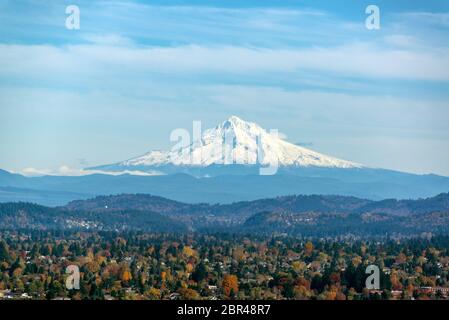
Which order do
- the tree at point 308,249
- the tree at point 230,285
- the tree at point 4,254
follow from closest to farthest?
1. the tree at point 230,285
2. the tree at point 4,254
3. the tree at point 308,249

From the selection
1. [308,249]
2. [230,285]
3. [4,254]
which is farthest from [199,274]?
[308,249]

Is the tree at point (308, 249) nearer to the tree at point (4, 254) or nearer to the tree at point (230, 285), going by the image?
the tree at point (4, 254)

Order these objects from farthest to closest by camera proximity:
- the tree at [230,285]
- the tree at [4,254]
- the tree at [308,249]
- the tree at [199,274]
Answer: the tree at [308,249]
the tree at [4,254]
the tree at [199,274]
the tree at [230,285]

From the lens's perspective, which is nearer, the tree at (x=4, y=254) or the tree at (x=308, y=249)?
the tree at (x=4, y=254)

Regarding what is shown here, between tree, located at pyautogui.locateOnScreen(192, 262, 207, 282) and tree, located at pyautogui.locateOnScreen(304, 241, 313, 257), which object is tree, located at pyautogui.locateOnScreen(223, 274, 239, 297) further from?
tree, located at pyautogui.locateOnScreen(304, 241, 313, 257)

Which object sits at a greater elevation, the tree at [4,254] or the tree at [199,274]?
the tree at [4,254]

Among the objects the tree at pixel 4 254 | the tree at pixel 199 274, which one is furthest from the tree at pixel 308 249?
the tree at pixel 199 274

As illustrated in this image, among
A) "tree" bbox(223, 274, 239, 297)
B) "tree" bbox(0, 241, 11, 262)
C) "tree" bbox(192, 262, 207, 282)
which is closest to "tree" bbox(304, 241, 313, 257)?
"tree" bbox(0, 241, 11, 262)

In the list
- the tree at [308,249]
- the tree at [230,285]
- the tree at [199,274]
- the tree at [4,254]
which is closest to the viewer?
the tree at [230,285]

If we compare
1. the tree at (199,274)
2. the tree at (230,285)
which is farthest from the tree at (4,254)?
the tree at (230,285)

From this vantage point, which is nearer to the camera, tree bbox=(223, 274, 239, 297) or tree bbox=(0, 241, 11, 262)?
tree bbox=(223, 274, 239, 297)

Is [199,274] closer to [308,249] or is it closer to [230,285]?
[230,285]

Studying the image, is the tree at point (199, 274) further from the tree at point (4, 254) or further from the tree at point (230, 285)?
the tree at point (4, 254)
